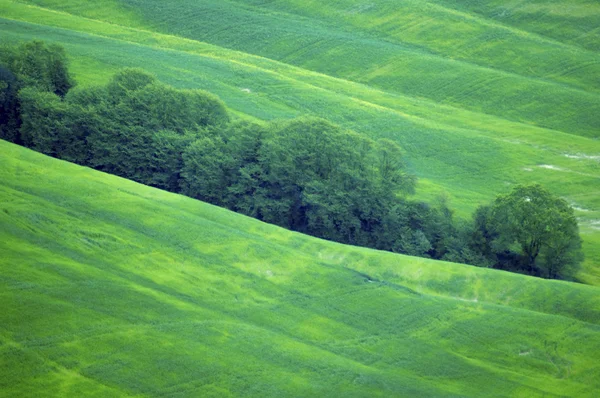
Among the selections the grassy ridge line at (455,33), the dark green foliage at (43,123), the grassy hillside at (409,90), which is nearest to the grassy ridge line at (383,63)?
the grassy hillside at (409,90)

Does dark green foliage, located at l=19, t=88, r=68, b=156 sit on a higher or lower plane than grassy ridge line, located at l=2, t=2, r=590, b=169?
lower

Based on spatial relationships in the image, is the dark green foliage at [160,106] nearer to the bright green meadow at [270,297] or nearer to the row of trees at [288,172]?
the row of trees at [288,172]

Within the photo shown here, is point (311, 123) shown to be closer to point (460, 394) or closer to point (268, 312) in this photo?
point (268, 312)

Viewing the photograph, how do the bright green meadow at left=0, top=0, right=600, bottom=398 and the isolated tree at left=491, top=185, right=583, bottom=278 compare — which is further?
the isolated tree at left=491, top=185, right=583, bottom=278

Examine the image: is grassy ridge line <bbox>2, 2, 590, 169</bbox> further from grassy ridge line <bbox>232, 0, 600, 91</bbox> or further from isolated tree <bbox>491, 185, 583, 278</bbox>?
isolated tree <bbox>491, 185, 583, 278</bbox>

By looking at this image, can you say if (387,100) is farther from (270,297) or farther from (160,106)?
(270,297)

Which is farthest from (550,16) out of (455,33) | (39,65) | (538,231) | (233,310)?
(233,310)

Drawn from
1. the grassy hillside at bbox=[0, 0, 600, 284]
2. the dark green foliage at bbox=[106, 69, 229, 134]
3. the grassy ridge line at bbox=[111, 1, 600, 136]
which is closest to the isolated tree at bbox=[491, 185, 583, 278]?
the grassy hillside at bbox=[0, 0, 600, 284]
